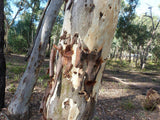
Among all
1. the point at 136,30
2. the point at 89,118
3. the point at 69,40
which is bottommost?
the point at 89,118

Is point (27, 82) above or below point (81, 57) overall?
below

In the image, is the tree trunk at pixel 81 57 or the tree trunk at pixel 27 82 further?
the tree trunk at pixel 27 82

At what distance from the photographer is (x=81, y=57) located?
90 centimetres

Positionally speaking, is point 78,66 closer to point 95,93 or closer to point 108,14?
point 95,93

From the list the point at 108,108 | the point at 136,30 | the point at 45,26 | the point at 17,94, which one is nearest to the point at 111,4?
the point at 45,26

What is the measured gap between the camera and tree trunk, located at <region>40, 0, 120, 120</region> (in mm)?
900

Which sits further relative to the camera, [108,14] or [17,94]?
[17,94]

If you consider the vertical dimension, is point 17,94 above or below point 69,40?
below

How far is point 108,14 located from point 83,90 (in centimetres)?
57

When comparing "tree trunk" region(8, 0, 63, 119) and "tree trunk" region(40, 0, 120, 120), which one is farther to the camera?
"tree trunk" region(8, 0, 63, 119)

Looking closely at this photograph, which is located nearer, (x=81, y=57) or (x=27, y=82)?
(x=81, y=57)

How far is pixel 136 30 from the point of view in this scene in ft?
55.2

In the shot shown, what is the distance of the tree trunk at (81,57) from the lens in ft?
2.95

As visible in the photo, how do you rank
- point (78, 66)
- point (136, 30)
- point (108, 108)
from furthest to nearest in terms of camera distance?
1. point (136, 30)
2. point (108, 108)
3. point (78, 66)
